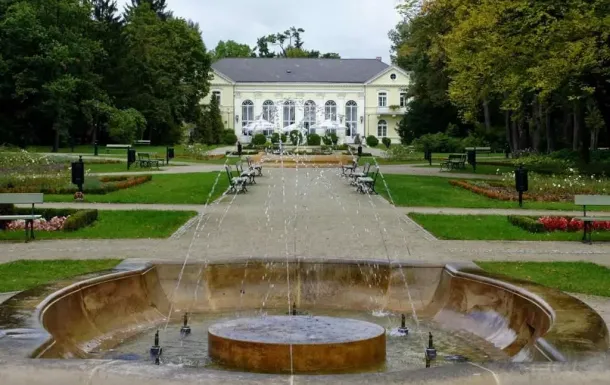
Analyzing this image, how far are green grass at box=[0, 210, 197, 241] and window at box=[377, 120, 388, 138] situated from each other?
7744cm

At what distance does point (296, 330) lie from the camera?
7.27 m

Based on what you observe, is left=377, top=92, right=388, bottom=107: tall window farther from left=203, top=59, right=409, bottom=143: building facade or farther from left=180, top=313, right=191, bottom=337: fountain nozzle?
left=180, top=313, right=191, bottom=337: fountain nozzle

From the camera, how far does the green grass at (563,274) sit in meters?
10.4

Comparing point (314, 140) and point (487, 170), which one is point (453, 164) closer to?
point (487, 170)

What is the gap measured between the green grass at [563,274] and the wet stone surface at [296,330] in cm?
368

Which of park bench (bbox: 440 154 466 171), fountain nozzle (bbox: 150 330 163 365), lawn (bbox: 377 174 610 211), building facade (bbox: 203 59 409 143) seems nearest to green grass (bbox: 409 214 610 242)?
lawn (bbox: 377 174 610 211)

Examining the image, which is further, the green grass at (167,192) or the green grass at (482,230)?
the green grass at (167,192)

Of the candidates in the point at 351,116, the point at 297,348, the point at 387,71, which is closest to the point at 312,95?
the point at 351,116

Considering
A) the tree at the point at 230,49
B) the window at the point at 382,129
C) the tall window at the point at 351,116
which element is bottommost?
the window at the point at 382,129

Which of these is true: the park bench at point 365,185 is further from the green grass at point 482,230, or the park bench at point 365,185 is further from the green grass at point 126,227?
the green grass at point 126,227

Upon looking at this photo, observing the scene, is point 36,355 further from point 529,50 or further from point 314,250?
point 529,50

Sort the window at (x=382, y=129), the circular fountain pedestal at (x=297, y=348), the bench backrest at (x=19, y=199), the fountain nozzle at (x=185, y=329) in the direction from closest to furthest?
the circular fountain pedestal at (x=297, y=348), the fountain nozzle at (x=185, y=329), the bench backrest at (x=19, y=199), the window at (x=382, y=129)

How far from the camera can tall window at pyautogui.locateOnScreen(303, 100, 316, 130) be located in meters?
91.1

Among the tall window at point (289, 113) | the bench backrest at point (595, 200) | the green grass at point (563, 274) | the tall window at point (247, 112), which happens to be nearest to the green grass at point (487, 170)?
the bench backrest at point (595, 200)
